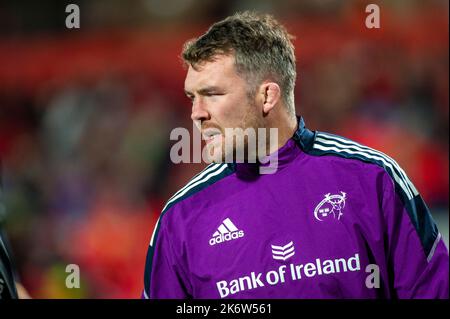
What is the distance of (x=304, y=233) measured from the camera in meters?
2.37

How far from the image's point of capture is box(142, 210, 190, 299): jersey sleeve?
97.3 inches

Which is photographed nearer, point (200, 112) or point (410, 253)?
point (410, 253)

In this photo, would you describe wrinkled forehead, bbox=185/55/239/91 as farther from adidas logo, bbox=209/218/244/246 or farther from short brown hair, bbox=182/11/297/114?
adidas logo, bbox=209/218/244/246

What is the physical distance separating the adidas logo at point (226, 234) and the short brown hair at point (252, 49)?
0.46m

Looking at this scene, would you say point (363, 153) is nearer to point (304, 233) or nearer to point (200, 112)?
point (304, 233)

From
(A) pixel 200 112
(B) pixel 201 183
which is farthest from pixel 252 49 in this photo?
(B) pixel 201 183

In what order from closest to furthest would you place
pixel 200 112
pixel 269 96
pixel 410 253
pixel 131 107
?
pixel 410 253 → pixel 200 112 → pixel 269 96 → pixel 131 107

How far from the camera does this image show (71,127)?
6.12 metres

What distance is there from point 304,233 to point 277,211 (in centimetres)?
12

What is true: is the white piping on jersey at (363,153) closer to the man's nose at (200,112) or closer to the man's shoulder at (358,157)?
the man's shoulder at (358,157)

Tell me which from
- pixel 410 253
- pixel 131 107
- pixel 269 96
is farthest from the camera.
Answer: pixel 131 107

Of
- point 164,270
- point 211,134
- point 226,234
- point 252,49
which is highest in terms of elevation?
point 252,49

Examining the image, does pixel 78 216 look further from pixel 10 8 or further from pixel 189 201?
pixel 189 201

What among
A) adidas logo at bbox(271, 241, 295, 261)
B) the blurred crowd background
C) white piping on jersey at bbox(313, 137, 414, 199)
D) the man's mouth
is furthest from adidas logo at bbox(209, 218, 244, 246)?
the blurred crowd background
